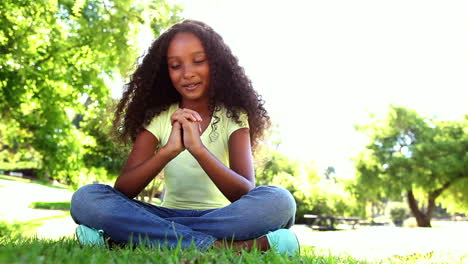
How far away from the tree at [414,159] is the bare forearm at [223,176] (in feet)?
84.6

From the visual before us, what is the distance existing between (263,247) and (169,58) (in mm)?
1614

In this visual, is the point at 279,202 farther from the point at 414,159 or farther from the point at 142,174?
the point at 414,159

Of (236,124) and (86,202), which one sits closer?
(86,202)

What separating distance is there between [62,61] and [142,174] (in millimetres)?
6702

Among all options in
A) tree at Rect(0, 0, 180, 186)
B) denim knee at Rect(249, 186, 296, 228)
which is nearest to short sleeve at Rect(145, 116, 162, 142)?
denim knee at Rect(249, 186, 296, 228)

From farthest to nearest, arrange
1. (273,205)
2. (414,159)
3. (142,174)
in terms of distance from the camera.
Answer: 1. (414,159)
2. (142,174)
3. (273,205)

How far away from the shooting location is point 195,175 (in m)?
3.46

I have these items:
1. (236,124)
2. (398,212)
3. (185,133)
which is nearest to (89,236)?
(185,133)

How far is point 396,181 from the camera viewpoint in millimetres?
27781

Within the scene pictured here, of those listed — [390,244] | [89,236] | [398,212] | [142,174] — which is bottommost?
[398,212]

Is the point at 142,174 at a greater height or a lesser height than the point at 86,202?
greater

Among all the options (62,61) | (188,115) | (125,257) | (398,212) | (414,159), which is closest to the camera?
(125,257)

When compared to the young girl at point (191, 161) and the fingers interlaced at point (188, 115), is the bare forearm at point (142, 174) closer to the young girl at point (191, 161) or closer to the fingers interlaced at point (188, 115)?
the young girl at point (191, 161)

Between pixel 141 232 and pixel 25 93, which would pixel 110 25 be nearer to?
pixel 25 93
